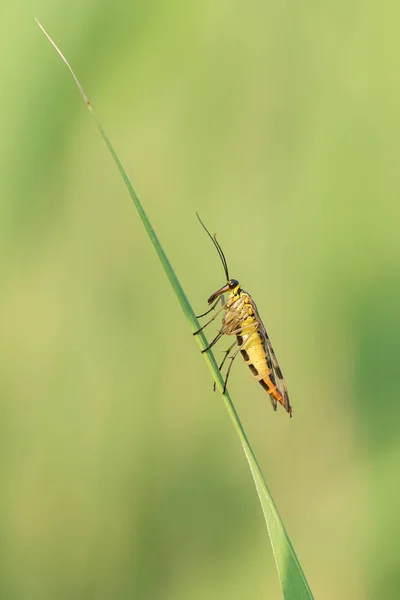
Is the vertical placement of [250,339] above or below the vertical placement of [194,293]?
below

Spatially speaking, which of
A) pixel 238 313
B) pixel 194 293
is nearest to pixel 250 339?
pixel 238 313

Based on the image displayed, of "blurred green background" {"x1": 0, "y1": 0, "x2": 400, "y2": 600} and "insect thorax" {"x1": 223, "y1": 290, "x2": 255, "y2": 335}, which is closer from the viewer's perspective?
"insect thorax" {"x1": 223, "y1": 290, "x2": 255, "y2": 335}

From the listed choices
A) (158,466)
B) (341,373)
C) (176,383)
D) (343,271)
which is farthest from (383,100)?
(158,466)

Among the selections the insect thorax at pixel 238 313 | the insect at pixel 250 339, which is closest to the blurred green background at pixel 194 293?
the insect at pixel 250 339

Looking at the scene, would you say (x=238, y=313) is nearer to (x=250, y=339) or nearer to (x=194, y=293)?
(x=250, y=339)

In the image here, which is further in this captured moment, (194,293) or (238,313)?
(194,293)

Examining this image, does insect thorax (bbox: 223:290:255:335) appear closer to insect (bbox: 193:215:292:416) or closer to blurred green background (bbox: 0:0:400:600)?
insect (bbox: 193:215:292:416)

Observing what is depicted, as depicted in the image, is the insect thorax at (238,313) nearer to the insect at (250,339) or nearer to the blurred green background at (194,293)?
the insect at (250,339)

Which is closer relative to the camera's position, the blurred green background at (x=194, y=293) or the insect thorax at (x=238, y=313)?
the insect thorax at (x=238, y=313)

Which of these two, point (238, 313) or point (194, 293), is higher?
point (194, 293)

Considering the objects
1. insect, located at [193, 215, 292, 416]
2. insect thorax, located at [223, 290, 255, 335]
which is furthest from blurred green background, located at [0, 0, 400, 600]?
insect thorax, located at [223, 290, 255, 335]
